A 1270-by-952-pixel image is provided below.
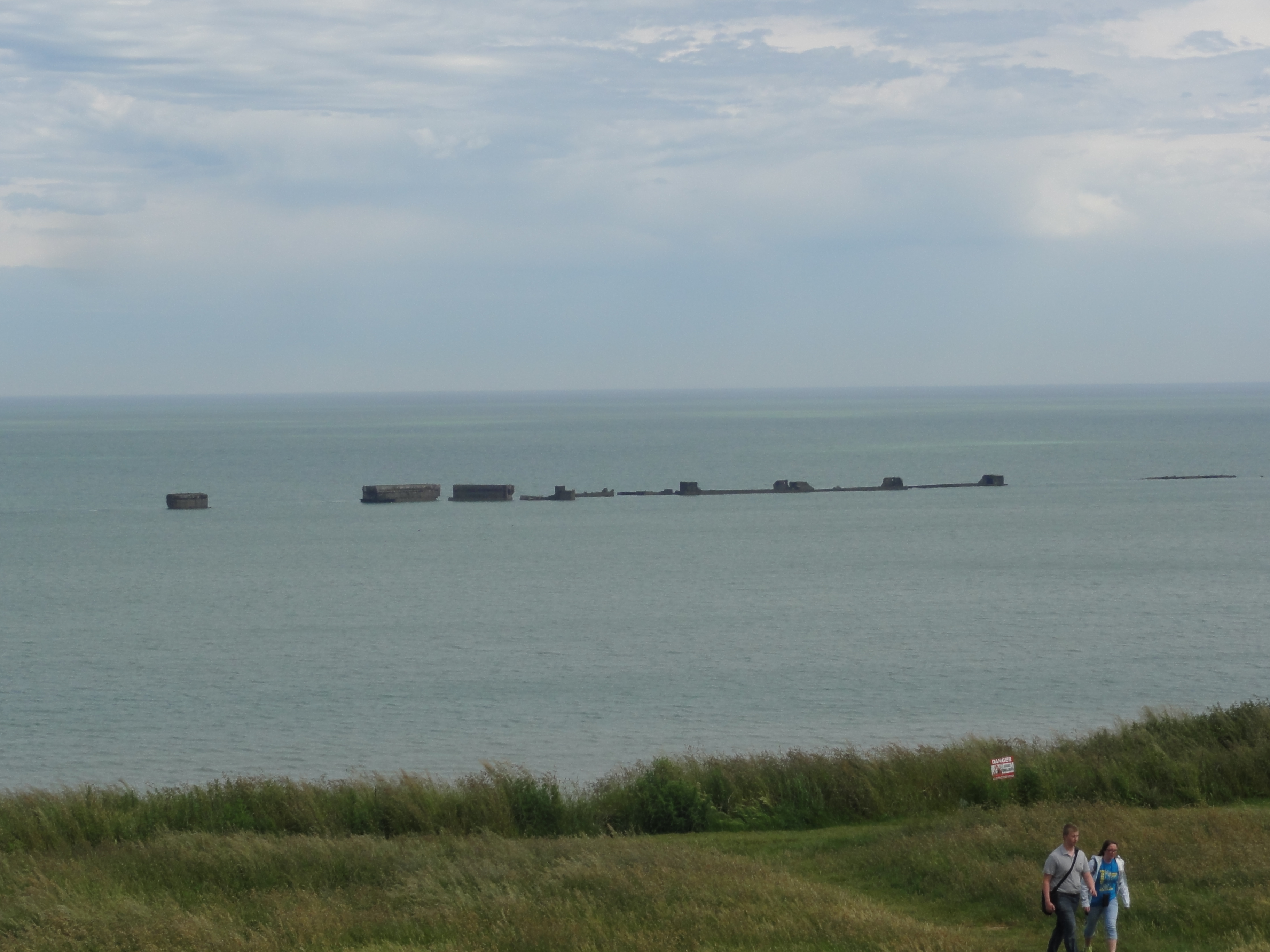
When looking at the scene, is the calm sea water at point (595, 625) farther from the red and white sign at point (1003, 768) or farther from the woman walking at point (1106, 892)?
the woman walking at point (1106, 892)

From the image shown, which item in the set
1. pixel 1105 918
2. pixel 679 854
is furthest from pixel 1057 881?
pixel 679 854

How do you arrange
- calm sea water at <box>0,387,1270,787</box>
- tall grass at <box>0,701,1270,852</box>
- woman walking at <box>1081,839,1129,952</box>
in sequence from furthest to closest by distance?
calm sea water at <box>0,387,1270,787</box>, tall grass at <box>0,701,1270,852</box>, woman walking at <box>1081,839,1129,952</box>

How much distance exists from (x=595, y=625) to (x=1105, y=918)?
133ft

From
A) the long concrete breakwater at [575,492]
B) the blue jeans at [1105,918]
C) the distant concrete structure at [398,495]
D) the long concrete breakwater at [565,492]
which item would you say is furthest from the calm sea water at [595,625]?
the blue jeans at [1105,918]

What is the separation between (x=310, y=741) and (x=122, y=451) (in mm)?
173816

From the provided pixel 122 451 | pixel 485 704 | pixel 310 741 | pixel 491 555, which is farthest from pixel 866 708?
pixel 122 451

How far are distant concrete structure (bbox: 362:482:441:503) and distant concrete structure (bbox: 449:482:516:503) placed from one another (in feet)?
8.11

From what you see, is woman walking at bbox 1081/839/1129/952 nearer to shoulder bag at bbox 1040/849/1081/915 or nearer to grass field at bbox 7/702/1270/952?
shoulder bag at bbox 1040/849/1081/915

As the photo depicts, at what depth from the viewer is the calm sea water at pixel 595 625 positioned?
3528cm

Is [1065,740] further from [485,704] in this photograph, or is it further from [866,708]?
[485,704]

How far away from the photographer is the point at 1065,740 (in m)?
25.0

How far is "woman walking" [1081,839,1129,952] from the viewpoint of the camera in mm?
12750

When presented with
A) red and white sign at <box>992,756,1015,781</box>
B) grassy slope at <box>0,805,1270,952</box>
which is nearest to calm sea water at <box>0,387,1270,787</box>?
grassy slope at <box>0,805,1270,952</box>

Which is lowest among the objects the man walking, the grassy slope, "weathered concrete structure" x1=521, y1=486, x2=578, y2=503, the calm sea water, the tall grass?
the calm sea water
